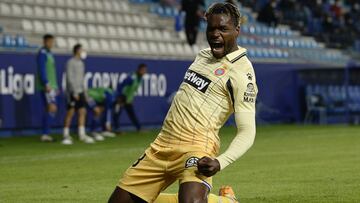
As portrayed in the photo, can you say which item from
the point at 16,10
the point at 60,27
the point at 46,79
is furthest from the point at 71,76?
the point at 60,27

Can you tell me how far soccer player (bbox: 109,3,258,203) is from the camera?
6156mm

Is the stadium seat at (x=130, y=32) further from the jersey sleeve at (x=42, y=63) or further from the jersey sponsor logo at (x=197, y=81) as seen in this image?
the jersey sponsor logo at (x=197, y=81)

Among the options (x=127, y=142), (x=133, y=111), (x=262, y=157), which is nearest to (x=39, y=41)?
(x=133, y=111)

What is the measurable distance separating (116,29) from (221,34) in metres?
20.7

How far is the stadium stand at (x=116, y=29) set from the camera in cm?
2386

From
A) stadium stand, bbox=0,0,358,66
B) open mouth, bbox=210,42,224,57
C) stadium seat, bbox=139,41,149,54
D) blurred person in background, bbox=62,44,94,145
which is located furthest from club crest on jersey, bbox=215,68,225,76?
stadium seat, bbox=139,41,149,54

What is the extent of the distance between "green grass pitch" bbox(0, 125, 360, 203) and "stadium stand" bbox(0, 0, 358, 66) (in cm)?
476

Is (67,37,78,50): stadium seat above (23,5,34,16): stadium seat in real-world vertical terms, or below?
below

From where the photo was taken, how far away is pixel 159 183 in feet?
20.7

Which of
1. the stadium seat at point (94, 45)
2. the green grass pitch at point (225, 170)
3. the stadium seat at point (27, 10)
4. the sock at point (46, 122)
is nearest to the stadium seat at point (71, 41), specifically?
the stadium seat at point (94, 45)

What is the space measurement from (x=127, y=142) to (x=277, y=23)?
1694cm

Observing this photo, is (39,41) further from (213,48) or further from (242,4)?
(213,48)

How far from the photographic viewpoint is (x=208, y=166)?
19.4 ft

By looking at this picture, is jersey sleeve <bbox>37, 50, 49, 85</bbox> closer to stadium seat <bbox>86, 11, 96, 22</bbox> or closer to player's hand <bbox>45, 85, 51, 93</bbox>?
player's hand <bbox>45, 85, 51, 93</bbox>
